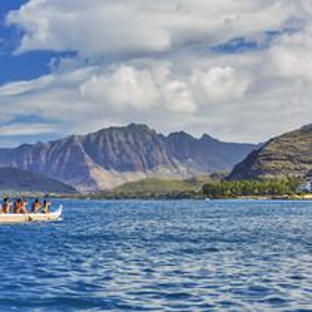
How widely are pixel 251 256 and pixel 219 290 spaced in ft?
72.0

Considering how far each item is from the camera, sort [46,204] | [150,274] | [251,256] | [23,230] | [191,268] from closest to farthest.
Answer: [150,274], [191,268], [251,256], [23,230], [46,204]

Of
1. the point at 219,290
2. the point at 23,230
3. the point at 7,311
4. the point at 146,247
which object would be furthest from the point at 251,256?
the point at 23,230

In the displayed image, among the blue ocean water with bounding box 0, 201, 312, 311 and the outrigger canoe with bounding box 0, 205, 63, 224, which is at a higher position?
the outrigger canoe with bounding box 0, 205, 63, 224

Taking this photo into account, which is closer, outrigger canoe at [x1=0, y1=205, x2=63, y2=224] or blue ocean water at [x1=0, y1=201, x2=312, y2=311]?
blue ocean water at [x1=0, y1=201, x2=312, y2=311]

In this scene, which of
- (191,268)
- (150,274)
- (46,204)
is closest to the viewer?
(150,274)

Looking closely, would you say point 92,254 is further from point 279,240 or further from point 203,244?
point 279,240

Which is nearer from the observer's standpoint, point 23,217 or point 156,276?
point 156,276

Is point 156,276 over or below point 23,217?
below

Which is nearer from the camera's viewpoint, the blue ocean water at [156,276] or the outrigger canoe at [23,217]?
the blue ocean water at [156,276]

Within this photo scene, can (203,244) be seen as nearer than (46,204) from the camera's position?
Yes

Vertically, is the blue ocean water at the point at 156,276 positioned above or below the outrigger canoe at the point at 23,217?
below

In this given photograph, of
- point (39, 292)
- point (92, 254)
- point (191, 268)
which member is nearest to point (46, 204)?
point (92, 254)

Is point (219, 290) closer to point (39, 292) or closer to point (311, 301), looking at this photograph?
point (311, 301)

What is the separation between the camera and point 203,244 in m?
75.6
